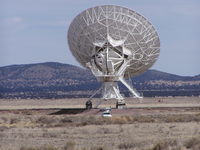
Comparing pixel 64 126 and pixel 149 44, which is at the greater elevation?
pixel 149 44

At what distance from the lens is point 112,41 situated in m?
79.1

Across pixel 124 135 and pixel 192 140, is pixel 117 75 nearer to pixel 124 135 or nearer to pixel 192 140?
pixel 124 135

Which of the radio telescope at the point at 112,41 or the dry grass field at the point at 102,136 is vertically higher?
the radio telescope at the point at 112,41

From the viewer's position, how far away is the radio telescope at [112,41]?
253 ft

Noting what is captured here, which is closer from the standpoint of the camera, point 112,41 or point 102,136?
point 102,136

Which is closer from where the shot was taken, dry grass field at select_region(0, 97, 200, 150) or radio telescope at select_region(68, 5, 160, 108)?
dry grass field at select_region(0, 97, 200, 150)

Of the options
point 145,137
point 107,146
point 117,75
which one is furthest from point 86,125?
point 117,75

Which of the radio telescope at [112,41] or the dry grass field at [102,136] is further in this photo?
the radio telescope at [112,41]

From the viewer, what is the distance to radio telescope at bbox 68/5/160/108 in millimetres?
77250

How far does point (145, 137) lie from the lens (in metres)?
41.0

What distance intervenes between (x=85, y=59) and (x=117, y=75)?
5678 mm

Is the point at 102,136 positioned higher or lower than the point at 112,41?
lower

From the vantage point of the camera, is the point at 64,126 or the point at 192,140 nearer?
the point at 192,140

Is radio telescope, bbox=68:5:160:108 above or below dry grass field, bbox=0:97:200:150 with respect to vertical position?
above
